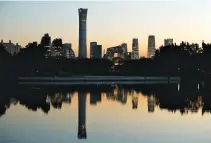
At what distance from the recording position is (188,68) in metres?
100

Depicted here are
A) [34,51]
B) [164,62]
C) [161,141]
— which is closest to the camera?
[161,141]

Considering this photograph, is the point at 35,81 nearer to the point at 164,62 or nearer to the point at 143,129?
the point at 164,62

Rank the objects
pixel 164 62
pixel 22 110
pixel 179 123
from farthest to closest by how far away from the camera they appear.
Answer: pixel 164 62 < pixel 22 110 < pixel 179 123

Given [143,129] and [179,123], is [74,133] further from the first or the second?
[179,123]

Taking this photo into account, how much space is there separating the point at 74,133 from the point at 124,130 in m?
2.28

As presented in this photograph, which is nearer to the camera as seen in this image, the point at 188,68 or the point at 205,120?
the point at 205,120

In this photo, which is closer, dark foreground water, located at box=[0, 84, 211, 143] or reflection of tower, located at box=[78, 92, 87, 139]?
dark foreground water, located at box=[0, 84, 211, 143]

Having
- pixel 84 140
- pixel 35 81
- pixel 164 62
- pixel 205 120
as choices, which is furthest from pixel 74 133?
pixel 164 62

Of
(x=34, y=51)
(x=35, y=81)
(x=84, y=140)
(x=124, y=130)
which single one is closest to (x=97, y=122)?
(x=124, y=130)

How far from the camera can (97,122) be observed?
23266 mm

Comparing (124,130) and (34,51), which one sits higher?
(34,51)

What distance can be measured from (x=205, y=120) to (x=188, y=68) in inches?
3036

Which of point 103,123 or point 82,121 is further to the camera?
point 82,121

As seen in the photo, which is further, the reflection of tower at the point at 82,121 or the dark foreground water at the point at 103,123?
the reflection of tower at the point at 82,121
